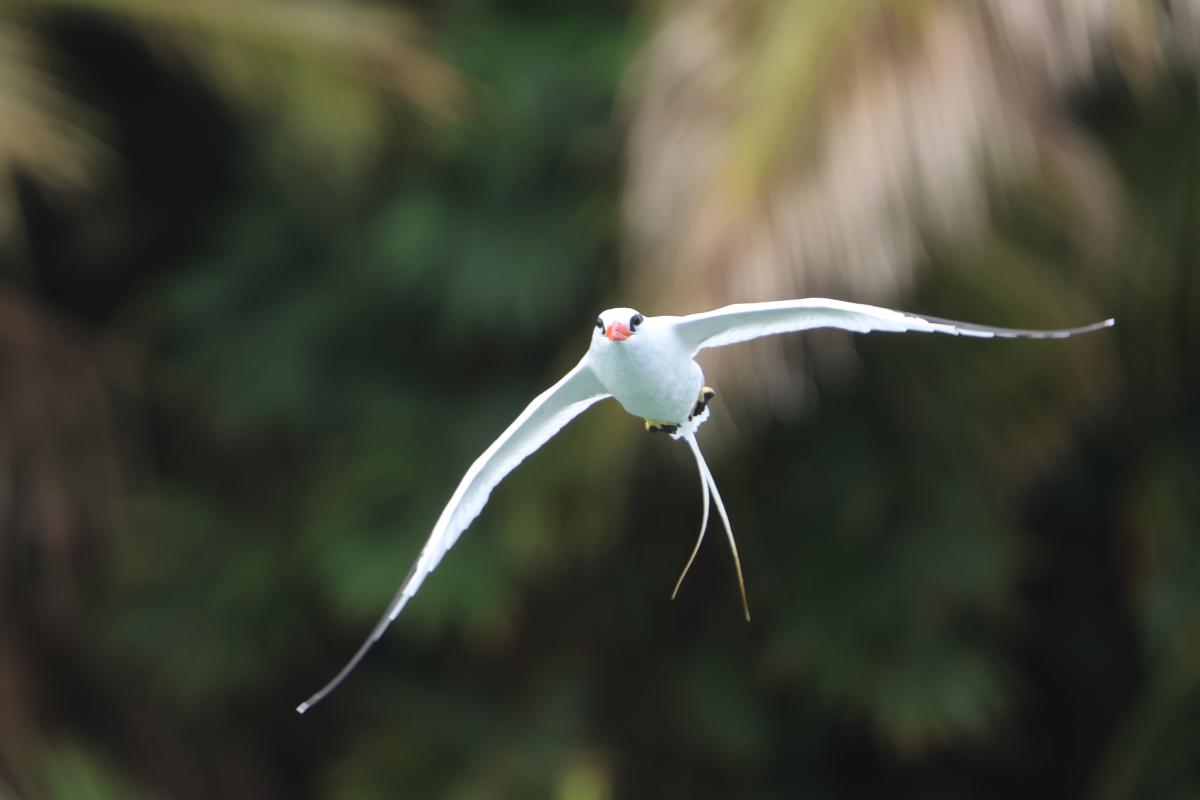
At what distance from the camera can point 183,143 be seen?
10.7 feet

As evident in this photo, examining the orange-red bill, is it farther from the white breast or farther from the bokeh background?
the bokeh background

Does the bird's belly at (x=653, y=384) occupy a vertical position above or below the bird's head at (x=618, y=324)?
below

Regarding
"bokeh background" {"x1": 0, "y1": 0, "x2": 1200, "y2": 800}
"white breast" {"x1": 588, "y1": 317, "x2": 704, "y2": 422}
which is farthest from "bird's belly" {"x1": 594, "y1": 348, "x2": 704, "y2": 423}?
"bokeh background" {"x1": 0, "y1": 0, "x2": 1200, "y2": 800}

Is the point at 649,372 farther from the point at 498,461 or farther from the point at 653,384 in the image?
the point at 498,461

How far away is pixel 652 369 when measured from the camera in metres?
0.56

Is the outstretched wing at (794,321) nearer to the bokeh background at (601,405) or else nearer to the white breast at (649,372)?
the white breast at (649,372)

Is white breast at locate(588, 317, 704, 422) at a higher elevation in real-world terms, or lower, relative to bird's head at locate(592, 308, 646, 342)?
lower

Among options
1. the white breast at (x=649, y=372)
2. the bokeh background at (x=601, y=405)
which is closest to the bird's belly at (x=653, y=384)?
the white breast at (x=649, y=372)

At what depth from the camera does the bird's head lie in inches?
21.3

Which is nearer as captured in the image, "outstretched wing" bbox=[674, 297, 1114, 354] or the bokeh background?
"outstretched wing" bbox=[674, 297, 1114, 354]

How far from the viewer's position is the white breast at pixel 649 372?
1.82 feet

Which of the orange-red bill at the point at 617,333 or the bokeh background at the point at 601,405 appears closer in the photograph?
the orange-red bill at the point at 617,333

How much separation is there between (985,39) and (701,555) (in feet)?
4.14

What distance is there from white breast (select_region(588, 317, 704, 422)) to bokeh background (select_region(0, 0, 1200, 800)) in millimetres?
1154
